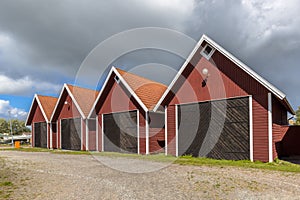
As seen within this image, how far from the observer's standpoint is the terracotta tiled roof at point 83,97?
76.5ft

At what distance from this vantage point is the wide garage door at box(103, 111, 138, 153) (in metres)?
18.6

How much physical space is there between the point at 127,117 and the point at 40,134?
15.2 m

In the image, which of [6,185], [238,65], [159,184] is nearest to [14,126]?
[6,185]

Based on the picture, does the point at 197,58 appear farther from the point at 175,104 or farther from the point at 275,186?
the point at 275,186

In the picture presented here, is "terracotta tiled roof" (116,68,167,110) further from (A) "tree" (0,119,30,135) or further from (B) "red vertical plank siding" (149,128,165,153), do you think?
(A) "tree" (0,119,30,135)

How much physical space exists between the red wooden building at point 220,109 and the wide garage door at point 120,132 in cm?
311

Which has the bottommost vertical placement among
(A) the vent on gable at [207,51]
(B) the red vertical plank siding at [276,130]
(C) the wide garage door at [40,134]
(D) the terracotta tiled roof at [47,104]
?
(C) the wide garage door at [40,134]

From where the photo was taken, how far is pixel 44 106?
1126 inches

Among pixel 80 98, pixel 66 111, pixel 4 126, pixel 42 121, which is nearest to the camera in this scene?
pixel 80 98

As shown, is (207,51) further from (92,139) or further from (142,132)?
(92,139)

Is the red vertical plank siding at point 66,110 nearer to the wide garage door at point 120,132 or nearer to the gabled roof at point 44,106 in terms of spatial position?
the gabled roof at point 44,106

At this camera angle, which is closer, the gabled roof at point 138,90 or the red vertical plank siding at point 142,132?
the red vertical plank siding at point 142,132

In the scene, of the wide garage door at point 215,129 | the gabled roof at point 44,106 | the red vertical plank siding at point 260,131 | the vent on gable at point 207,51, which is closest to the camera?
the red vertical plank siding at point 260,131

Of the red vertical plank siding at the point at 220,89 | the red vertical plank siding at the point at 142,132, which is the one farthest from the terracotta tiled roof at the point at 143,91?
the red vertical plank siding at the point at 220,89
